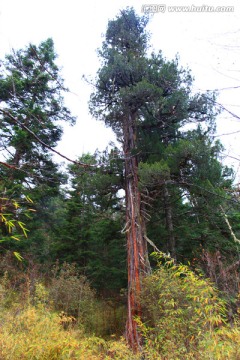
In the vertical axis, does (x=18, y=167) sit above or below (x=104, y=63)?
below

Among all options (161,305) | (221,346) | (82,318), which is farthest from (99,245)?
(221,346)

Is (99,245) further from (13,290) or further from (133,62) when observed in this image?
(133,62)

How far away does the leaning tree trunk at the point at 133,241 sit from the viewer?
5730 mm

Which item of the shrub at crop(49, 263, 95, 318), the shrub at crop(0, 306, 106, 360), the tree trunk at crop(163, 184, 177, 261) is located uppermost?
the tree trunk at crop(163, 184, 177, 261)

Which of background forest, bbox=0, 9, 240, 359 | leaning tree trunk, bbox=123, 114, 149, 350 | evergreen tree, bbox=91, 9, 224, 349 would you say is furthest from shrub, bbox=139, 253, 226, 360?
evergreen tree, bbox=91, 9, 224, 349

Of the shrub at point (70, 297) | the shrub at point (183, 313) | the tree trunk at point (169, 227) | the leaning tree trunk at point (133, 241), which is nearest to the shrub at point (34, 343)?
the shrub at point (183, 313)

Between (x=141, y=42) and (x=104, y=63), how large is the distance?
1.99 m

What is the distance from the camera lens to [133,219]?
7148mm

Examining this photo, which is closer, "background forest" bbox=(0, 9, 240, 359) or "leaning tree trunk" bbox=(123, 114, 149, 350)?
"background forest" bbox=(0, 9, 240, 359)

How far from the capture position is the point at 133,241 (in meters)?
6.88

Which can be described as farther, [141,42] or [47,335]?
[141,42]

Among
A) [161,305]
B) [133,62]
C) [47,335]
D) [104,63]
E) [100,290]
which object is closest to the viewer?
[47,335]

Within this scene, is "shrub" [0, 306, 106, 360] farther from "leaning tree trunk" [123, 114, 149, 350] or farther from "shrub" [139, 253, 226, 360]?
"leaning tree trunk" [123, 114, 149, 350]

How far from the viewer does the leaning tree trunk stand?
5730 millimetres
